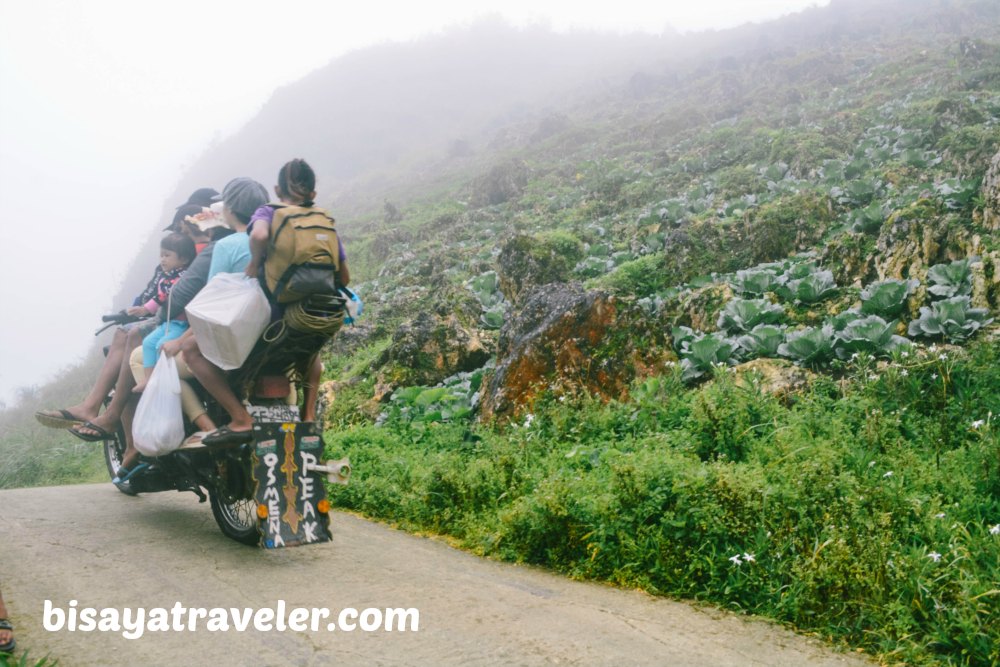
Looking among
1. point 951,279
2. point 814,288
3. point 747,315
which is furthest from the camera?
point 814,288

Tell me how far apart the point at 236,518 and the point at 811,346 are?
4194 mm

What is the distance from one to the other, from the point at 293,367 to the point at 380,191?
32.7 metres

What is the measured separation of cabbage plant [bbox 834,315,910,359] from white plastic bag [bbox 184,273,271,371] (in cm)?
406

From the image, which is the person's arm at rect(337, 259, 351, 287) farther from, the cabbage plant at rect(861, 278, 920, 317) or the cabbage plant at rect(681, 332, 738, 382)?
the cabbage plant at rect(861, 278, 920, 317)

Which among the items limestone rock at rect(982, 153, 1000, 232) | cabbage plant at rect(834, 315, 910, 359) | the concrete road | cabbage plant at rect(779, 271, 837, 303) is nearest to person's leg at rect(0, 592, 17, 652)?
the concrete road

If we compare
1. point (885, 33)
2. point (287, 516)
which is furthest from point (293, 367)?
A: point (885, 33)

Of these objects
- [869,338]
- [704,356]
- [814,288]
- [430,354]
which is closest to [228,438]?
[704,356]

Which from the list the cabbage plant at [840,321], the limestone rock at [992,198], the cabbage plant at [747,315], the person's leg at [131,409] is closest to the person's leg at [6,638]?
the person's leg at [131,409]

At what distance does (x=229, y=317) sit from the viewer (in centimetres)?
379

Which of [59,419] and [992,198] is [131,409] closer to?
[59,419]

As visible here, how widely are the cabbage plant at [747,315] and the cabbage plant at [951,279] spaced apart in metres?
1.17

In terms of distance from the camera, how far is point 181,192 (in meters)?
66.2

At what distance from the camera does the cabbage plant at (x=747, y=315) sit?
6.37 m

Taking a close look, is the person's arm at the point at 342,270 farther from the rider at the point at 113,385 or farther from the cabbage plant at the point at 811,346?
the cabbage plant at the point at 811,346
